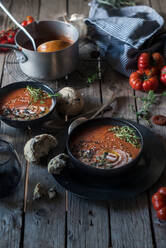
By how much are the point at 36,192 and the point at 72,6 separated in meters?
2.09

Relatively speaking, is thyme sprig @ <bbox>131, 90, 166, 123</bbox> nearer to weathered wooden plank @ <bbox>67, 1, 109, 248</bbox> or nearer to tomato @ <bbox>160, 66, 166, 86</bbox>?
tomato @ <bbox>160, 66, 166, 86</bbox>

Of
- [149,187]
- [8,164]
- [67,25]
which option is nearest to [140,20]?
[67,25]

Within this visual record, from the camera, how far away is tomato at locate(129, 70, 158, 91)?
232 cm

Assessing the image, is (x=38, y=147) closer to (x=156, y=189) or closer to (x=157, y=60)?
(x=156, y=189)

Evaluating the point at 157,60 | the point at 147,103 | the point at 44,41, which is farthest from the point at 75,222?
the point at 44,41

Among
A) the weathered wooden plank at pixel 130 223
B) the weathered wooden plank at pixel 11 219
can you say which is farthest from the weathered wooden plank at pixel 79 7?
the weathered wooden plank at pixel 130 223

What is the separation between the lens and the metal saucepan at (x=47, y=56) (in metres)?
2.26

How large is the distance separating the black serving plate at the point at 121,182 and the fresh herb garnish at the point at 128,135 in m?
0.09

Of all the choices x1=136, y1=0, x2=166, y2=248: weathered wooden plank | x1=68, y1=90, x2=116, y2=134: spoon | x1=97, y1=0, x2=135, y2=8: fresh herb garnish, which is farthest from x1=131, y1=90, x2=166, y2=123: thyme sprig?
x1=97, y1=0, x2=135, y2=8: fresh herb garnish

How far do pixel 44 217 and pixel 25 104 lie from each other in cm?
72

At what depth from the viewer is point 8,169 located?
1.59m

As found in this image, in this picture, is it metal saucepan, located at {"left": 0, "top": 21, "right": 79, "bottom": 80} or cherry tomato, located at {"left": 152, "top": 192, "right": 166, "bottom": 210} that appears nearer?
cherry tomato, located at {"left": 152, "top": 192, "right": 166, "bottom": 210}

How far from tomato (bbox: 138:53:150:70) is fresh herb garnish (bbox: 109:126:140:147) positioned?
2.36 ft

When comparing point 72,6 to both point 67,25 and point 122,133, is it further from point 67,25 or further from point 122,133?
point 122,133
